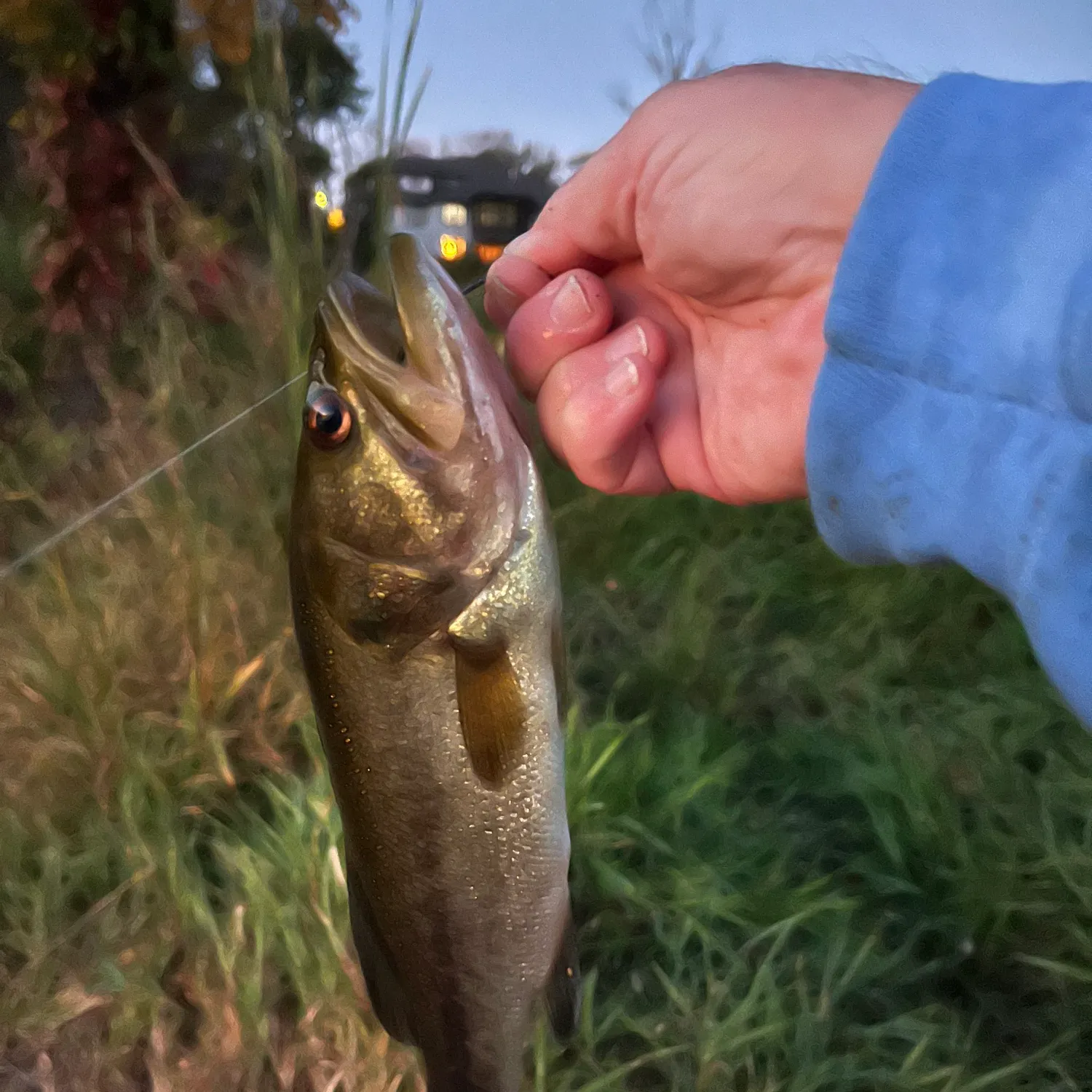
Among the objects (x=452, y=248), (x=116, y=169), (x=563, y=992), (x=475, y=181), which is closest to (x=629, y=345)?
(x=563, y=992)

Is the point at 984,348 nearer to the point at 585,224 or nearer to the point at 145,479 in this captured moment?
the point at 585,224

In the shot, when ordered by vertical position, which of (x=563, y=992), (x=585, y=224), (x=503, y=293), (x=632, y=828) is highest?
(x=585, y=224)

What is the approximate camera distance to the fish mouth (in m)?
0.89

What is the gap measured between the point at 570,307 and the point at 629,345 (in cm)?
11

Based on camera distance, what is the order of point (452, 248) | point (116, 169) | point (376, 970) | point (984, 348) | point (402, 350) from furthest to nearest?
point (116, 169)
point (452, 248)
point (376, 970)
point (402, 350)
point (984, 348)

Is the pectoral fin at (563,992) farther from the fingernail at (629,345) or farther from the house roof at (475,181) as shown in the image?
the house roof at (475,181)

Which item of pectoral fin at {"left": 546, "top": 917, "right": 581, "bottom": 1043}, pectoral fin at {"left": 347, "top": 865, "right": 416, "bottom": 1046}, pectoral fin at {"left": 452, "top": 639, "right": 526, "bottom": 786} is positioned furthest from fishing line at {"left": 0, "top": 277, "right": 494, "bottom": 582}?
pectoral fin at {"left": 546, "top": 917, "right": 581, "bottom": 1043}

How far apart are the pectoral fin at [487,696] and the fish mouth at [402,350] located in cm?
29

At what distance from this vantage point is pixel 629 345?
118cm

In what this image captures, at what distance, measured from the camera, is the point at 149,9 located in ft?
8.20

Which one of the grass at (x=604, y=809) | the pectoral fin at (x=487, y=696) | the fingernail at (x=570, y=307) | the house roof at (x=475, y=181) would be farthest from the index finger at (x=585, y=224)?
the house roof at (x=475, y=181)

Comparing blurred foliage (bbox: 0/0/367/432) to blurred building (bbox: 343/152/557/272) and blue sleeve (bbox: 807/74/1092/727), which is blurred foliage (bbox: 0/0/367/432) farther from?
blue sleeve (bbox: 807/74/1092/727)

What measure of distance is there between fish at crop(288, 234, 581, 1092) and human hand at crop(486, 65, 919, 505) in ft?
0.89

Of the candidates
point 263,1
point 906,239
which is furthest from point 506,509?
point 263,1
